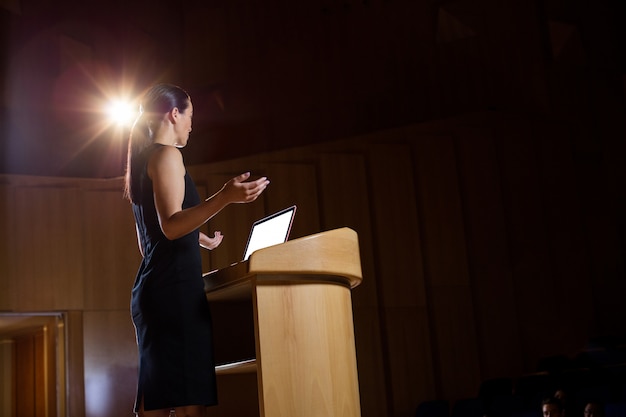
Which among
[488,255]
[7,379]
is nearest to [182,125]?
[488,255]

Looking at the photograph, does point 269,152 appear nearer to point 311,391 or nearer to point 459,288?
point 459,288

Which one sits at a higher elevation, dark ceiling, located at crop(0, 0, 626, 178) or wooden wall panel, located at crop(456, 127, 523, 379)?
dark ceiling, located at crop(0, 0, 626, 178)

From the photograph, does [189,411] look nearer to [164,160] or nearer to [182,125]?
[164,160]

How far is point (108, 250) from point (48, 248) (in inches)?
15.9

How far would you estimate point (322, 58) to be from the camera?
21.1 feet

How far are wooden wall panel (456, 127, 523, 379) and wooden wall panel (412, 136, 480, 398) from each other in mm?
83

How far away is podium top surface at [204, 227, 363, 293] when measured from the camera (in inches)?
57.4

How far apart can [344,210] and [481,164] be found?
3.93 ft

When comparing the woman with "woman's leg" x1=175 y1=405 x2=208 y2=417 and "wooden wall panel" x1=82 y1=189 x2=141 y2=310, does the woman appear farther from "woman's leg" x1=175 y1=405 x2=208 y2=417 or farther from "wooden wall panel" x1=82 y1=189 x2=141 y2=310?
"wooden wall panel" x1=82 y1=189 x2=141 y2=310

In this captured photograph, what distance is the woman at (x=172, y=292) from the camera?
1393mm

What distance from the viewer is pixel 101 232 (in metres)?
5.34

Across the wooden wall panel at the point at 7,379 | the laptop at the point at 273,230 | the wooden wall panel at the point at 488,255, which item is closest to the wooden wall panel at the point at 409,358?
the wooden wall panel at the point at 488,255

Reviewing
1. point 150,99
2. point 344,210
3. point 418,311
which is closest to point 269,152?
point 344,210

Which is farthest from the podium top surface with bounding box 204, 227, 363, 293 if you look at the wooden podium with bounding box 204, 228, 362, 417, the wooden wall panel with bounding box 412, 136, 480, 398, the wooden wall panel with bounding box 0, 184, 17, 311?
the wooden wall panel with bounding box 412, 136, 480, 398
